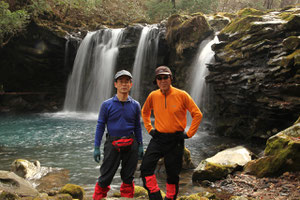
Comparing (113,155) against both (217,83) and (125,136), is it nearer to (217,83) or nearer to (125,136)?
(125,136)

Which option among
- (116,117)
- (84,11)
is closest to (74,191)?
(116,117)

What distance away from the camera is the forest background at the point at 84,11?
17.5 meters

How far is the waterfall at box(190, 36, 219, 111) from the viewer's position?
14727 mm

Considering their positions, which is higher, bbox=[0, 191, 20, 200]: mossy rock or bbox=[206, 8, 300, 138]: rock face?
bbox=[206, 8, 300, 138]: rock face

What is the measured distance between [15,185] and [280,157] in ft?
19.0

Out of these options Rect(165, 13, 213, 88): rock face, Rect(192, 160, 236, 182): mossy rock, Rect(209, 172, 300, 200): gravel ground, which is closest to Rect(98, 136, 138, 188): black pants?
Rect(209, 172, 300, 200): gravel ground

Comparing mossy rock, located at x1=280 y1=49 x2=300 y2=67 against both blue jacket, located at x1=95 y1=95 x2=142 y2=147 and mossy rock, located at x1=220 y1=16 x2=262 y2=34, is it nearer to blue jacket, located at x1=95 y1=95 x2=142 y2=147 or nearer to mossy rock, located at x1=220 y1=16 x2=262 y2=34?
mossy rock, located at x1=220 y1=16 x2=262 y2=34

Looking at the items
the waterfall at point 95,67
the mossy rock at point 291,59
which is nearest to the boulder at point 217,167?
the mossy rock at point 291,59

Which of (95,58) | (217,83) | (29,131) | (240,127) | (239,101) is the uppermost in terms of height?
(95,58)

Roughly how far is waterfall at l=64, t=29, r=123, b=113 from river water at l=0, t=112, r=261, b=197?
20.3 feet

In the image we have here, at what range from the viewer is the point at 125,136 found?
3.63m

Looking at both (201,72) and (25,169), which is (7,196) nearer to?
(25,169)

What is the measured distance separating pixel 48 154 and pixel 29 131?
5.41 meters

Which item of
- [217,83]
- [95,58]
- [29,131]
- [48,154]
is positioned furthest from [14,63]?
[217,83]
